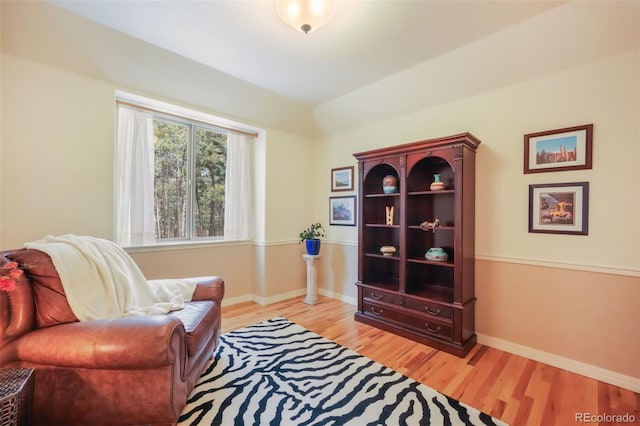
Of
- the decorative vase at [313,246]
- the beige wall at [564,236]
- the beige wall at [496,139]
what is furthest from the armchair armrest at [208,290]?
the beige wall at [564,236]

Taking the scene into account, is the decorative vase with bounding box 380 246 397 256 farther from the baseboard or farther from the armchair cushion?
the armchair cushion

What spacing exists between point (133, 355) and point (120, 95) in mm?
2446

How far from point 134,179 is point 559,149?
12.7 ft

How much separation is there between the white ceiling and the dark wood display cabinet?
81cm

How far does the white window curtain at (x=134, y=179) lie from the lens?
270 centimetres

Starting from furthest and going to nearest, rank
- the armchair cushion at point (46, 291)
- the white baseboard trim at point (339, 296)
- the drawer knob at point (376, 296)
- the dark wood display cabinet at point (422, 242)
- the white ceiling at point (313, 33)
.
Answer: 1. the white baseboard trim at point (339, 296)
2. the drawer knob at point (376, 296)
3. the dark wood display cabinet at point (422, 242)
4. the white ceiling at point (313, 33)
5. the armchair cushion at point (46, 291)

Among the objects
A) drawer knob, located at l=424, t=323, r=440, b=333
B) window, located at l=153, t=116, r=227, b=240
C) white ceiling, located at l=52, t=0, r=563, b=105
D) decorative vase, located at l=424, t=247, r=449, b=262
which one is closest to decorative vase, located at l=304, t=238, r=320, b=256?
window, located at l=153, t=116, r=227, b=240

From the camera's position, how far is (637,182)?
1895 mm

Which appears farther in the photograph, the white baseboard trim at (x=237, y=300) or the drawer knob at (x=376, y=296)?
the white baseboard trim at (x=237, y=300)

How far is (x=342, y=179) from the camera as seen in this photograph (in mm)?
3793

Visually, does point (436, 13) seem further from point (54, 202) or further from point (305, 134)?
point (54, 202)

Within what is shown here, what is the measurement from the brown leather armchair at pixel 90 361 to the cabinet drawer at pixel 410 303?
201 cm

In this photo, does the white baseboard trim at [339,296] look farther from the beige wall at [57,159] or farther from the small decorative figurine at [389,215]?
the beige wall at [57,159]

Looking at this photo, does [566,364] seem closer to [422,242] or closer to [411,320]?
[411,320]
